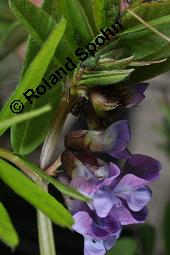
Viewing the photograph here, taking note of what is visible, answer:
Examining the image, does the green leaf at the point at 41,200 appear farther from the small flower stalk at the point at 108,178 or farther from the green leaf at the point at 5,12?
the green leaf at the point at 5,12

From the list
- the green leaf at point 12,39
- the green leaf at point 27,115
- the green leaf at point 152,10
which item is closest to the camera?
the green leaf at point 27,115

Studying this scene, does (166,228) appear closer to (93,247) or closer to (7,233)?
(93,247)

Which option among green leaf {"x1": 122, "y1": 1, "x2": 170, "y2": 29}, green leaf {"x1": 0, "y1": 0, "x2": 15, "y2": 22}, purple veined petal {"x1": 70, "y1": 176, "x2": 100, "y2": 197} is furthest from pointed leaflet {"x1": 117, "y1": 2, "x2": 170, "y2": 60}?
green leaf {"x1": 0, "y1": 0, "x2": 15, "y2": 22}

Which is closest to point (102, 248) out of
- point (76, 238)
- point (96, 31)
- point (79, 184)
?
point (79, 184)

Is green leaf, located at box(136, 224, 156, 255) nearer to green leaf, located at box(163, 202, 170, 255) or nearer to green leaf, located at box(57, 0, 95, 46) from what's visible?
green leaf, located at box(163, 202, 170, 255)

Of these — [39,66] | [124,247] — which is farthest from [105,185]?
[124,247]

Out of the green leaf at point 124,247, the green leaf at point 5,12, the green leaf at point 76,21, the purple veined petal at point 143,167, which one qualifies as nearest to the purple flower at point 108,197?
the purple veined petal at point 143,167

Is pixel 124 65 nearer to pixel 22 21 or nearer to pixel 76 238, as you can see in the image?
pixel 22 21
